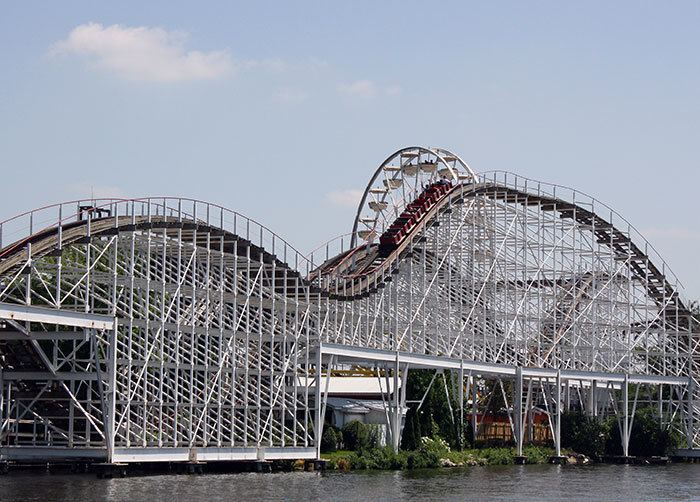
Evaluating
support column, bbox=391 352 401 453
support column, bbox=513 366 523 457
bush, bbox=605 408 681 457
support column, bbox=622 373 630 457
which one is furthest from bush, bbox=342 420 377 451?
bush, bbox=605 408 681 457

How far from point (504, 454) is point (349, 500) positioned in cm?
2688

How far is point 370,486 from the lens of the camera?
53.6 m

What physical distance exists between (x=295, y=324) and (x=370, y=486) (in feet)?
34.3

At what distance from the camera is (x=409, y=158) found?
81938mm

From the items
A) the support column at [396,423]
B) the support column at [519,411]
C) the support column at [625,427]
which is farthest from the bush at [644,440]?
the support column at [396,423]

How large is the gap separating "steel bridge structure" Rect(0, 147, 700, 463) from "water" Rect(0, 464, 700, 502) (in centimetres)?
230

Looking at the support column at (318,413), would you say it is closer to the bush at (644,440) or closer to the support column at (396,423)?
the support column at (396,423)

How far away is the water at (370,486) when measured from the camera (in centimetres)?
4559

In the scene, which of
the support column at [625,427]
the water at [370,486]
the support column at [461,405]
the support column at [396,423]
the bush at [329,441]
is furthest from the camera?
the support column at [625,427]

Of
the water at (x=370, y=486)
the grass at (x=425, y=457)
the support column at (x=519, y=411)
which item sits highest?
the support column at (x=519, y=411)

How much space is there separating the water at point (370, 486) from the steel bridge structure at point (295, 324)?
230 centimetres

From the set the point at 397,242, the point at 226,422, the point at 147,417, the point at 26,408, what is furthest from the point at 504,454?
the point at 26,408

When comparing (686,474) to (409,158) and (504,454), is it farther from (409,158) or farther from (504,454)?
(409,158)

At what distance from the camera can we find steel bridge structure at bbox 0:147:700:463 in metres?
52.1
